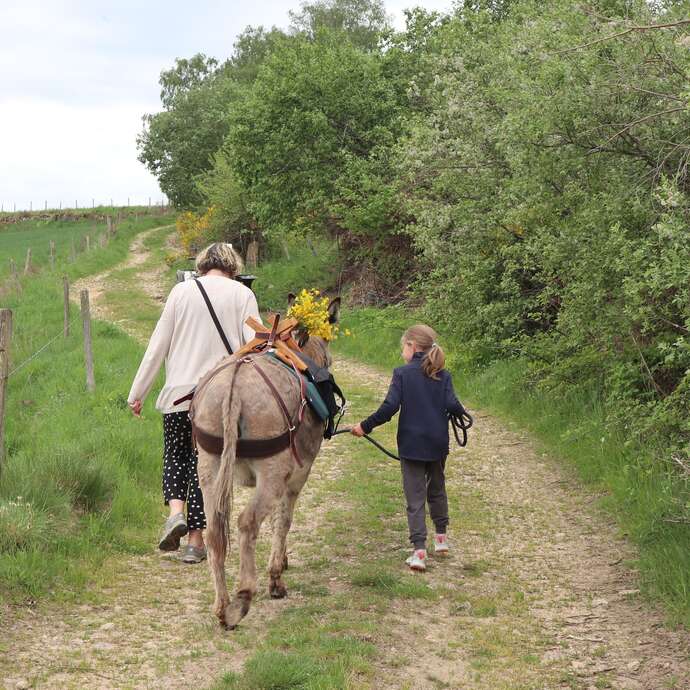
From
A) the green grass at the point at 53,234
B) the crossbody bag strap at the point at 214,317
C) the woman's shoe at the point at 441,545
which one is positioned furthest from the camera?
the green grass at the point at 53,234

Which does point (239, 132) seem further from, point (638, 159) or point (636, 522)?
point (636, 522)

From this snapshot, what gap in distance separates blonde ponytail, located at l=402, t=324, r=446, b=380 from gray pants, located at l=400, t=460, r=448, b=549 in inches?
28.3

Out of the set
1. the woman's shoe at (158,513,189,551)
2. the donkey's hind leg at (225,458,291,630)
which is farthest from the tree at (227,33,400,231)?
the donkey's hind leg at (225,458,291,630)

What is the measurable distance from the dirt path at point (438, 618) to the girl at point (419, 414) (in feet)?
1.44

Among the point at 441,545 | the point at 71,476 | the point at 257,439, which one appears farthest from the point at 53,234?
the point at 257,439

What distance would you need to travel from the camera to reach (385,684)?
4.17 m

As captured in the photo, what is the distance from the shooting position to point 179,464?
6125 millimetres

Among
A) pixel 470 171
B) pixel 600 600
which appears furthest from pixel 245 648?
pixel 470 171

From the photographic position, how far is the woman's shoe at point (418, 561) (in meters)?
5.98

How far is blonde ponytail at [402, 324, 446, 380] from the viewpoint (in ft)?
19.9

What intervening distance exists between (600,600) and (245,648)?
A: 247 centimetres

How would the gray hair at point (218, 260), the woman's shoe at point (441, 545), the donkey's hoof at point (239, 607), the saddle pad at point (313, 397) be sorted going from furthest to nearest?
the woman's shoe at point (441, 545) → the gray hair at point (218, 260) → the saddle pad at point (313, 397) → the donkey's hoof at point (239, 607)

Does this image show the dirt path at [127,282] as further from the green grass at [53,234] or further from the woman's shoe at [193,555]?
the woman's shoe at [193,555]

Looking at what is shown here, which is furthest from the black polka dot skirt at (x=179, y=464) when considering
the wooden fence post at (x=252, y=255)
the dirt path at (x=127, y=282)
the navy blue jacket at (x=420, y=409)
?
the wooden fence post at (x=252, y=255)
